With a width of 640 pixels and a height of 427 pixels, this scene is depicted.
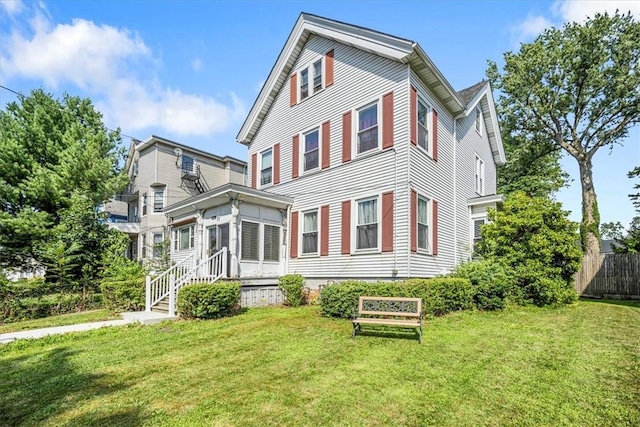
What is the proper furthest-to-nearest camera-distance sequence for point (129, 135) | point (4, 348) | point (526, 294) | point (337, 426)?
point (129, 135), point (526, 294), point (4, 348), point (337, 426)

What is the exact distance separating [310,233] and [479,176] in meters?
9.63

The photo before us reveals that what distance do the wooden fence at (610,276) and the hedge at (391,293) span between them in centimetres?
1189

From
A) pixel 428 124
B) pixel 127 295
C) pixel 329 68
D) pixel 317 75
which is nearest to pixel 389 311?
pixel 428 124

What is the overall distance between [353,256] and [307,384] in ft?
24.5

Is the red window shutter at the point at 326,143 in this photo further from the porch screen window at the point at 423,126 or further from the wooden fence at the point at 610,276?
the wooden fence at the point at 610,276

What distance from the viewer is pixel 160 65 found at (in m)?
14.2

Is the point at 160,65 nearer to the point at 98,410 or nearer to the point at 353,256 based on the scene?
the point at 353,256

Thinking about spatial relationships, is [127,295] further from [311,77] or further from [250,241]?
[311,77]

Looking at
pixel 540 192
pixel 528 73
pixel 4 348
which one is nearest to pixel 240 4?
pixel 4 348

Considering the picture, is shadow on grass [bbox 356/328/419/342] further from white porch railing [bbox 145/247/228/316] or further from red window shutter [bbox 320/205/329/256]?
white porch railing [bbox 145/247/228/316]

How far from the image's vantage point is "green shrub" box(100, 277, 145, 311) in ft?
40.1

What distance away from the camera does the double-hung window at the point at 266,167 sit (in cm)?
1656

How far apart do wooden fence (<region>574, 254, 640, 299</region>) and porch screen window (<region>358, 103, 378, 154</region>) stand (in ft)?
42.8

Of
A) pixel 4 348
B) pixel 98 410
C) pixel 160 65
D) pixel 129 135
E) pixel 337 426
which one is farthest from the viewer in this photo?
pixel 129 135
